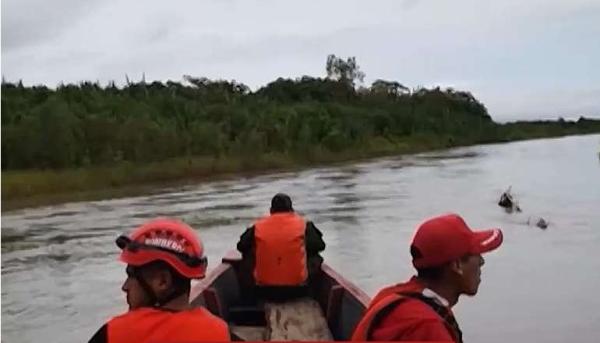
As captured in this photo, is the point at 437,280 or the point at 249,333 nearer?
the point at 437,280

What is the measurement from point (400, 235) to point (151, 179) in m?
22.0

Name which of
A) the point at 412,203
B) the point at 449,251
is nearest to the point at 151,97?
the point at 412,203

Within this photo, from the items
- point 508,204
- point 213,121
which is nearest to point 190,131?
point 213,121

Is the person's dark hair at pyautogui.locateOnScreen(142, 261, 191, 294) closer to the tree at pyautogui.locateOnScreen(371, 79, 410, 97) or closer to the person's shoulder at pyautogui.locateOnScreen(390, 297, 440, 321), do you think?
the person's shoulder at pyautogui.locateOnScreen(390, 297, 440, 321)

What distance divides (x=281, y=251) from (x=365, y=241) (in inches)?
403

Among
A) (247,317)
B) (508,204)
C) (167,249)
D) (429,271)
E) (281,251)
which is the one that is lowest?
(508,204)

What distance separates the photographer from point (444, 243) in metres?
2.71

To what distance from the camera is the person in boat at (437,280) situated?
2.61 meters

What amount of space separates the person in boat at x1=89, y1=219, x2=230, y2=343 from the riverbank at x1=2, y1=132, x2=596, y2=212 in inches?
1043

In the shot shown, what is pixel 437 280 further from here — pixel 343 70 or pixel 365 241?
pixel 343 70

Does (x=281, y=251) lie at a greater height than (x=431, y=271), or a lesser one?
lesser

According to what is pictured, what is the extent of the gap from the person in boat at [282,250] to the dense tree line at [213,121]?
24501 mm

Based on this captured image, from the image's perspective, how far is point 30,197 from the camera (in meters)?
31.3

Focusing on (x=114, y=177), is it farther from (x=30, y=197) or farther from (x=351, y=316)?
(x=351, y=316)
